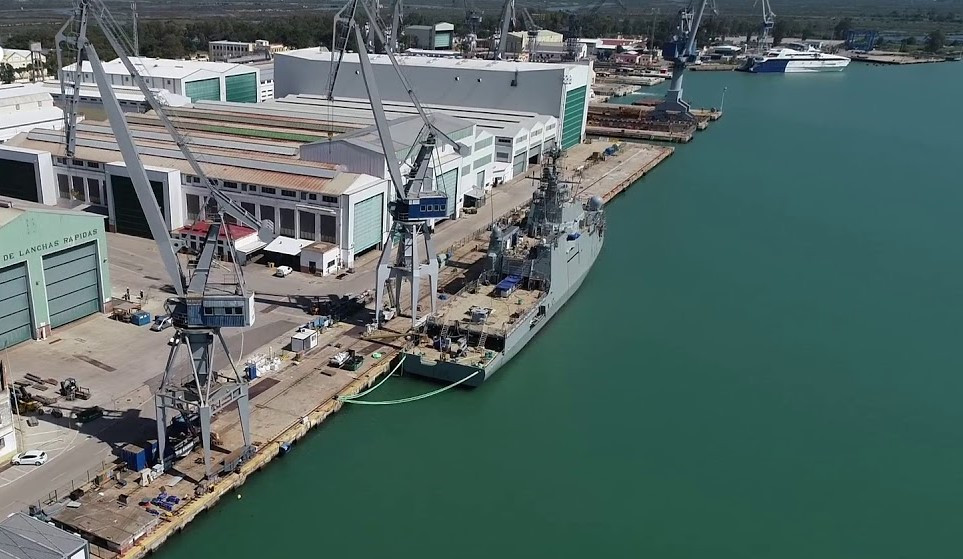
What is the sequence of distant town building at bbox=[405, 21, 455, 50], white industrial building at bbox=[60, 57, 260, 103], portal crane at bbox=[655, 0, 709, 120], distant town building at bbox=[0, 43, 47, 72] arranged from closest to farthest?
white industrial building at bbox=[60, 57, 260, 103] < distant town building at bbox=[0, 43, 47, 72] < portal crane at bbox=[655, 0, 709, 120] < distant town building at bbox=[405, 21, 455, 50]

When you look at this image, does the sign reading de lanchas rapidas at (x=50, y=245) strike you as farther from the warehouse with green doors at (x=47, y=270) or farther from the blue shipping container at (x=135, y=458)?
the blue shipping container at (x=135, y=458)

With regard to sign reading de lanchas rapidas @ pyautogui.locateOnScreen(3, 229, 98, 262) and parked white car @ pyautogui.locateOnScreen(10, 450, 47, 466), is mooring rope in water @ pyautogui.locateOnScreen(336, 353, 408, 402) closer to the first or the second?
parked white car @ pyautogui.locateOnScreen(10, 450, 47, 466)

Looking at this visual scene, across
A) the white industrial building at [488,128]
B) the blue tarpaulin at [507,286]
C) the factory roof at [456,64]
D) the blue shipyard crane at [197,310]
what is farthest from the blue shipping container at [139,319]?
the factory roof at [456,64]

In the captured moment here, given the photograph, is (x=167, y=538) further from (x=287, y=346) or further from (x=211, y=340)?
(x=287, y=346)

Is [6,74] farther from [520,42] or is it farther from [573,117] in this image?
[520,42]

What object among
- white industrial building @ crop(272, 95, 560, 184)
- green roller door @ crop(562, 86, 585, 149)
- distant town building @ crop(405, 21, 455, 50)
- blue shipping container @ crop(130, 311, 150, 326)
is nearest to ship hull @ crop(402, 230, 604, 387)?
blue shipping container @ crop(130, 311, 150, 326)

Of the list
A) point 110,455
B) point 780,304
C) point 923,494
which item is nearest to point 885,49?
point 780,304
